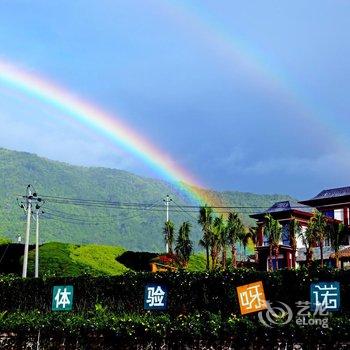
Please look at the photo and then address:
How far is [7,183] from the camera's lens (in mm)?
184625

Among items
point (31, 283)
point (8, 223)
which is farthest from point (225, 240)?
point (8, 223)

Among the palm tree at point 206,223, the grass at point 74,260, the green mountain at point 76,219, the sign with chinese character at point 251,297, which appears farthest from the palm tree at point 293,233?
the green mountain at point 76,219

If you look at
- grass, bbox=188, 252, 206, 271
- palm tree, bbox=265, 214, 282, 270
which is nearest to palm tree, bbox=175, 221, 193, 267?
grass, bbox=188, 252, 206, 271

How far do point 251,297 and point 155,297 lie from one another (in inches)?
182

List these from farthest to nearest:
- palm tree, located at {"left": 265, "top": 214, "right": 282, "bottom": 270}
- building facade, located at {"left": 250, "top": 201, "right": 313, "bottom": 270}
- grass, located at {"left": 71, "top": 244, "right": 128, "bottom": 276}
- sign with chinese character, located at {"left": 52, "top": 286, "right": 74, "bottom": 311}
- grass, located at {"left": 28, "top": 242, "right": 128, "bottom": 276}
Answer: building facade, located at {"left": 250, "top": 201, "right": 313, "bottom": 270} < palm tree, located at {"left": 265, "top": 214, "right": 282, "bottom": 270} < grass, located at {"left": 71, "top": 244, "right": 128, "bottom": 276} < grass, located at {"left": 28, "top": 242, "right": 128, "bottom": 276} < sign with chinese character, located at {"left": 52, "top": 286, "right": 74, "bottom": 311}

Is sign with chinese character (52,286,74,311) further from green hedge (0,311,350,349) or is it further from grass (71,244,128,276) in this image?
grass (71,244,128,276)

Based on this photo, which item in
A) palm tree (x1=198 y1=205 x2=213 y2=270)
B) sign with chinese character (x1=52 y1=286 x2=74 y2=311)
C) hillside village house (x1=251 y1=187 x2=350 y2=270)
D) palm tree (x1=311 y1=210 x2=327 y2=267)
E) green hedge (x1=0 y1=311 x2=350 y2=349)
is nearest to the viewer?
green hedge (x1=0 y1=311 x2=350 y2=349)

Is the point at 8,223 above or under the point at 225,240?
above

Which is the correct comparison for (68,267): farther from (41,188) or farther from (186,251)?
(41,188)

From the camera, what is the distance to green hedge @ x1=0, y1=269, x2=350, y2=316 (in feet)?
71.6

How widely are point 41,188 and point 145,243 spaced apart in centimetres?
3986

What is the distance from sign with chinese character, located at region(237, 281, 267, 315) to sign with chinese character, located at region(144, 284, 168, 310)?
12.2 feet

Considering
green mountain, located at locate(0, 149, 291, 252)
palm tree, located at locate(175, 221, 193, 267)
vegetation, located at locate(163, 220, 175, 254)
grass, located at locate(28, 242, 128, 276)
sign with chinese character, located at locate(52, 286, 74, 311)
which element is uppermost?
green mountain, located at locate(0, 149, 291, 252)

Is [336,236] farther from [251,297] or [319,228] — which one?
[251,297]
